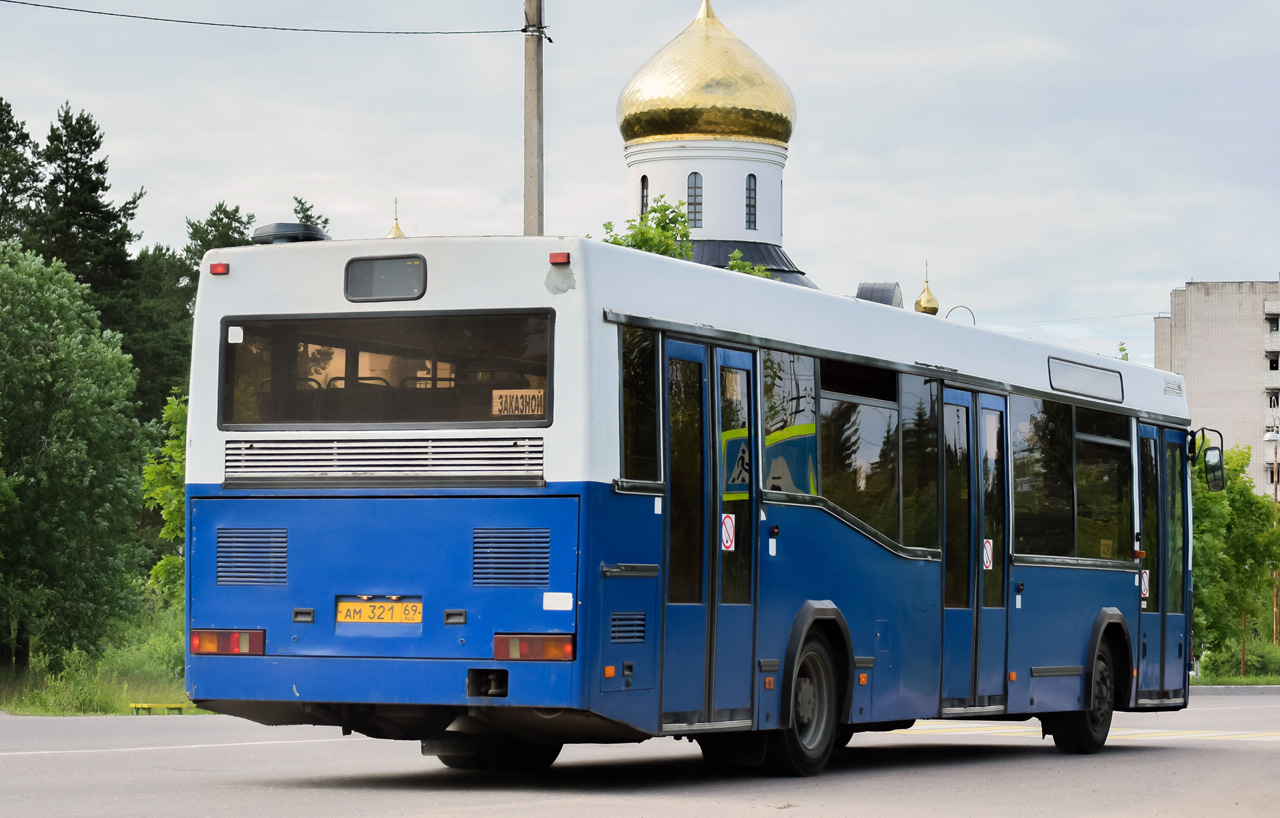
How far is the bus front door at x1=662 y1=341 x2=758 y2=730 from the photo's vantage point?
1167cm

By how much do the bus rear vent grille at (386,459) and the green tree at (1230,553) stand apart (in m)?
42.3

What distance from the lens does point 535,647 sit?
1096 cm

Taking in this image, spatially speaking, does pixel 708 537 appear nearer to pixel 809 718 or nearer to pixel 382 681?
pixel 809 718

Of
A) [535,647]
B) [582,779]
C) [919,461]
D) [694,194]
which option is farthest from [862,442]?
[694,194]

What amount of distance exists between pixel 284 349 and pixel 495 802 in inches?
112

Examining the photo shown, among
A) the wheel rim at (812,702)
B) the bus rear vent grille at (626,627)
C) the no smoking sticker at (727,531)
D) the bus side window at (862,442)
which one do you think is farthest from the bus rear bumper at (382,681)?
the bus side window at (862,442)

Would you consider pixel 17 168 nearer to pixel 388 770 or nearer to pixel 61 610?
pixel 61 610

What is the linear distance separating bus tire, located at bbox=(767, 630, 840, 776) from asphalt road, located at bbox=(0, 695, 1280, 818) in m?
0.16

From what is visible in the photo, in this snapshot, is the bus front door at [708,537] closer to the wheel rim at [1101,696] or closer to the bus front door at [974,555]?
the bus front door at [974,555]

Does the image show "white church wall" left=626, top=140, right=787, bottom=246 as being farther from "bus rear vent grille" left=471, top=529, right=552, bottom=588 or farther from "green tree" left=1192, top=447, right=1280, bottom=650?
"bus rear vent grille" left=471, top=529, right=552, bottom=588

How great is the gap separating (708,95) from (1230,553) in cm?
2122

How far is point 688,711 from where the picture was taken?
1184cm

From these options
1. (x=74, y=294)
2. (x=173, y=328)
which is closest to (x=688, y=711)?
(x=74, y=294)

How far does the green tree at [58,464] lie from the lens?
4606 centimetres
